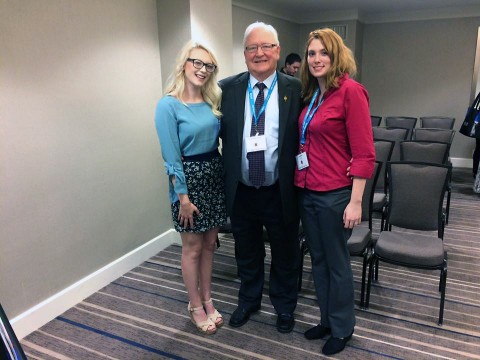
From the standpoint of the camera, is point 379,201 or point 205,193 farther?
point 379,201

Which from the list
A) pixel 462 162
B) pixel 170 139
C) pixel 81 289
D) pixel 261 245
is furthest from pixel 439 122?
pixel 81 289

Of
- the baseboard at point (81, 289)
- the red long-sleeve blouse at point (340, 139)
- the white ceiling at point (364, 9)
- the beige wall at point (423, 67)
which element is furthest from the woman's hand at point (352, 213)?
the beige wall at point (423, 67)

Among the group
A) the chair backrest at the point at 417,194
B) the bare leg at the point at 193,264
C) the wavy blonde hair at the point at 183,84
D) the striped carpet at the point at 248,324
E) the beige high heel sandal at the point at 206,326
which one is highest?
the wavy blonde hair at the point at 183,84

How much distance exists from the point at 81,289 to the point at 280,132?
1.77m

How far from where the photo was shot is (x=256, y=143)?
1876 mm

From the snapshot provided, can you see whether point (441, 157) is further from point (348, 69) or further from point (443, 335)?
point (348, 69)

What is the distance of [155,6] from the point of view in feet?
10.0

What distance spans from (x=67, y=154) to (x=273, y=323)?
1.66 metres

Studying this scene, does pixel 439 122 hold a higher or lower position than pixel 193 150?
lower

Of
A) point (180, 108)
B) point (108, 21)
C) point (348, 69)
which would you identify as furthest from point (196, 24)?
point (348, 69)

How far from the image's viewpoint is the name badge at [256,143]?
1869 mm

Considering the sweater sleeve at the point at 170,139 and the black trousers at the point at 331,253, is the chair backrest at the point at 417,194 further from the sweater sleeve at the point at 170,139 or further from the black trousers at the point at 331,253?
the sweater sleeve at the point at 170,139

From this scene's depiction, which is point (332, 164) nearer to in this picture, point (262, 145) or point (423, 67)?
point (262, 145)

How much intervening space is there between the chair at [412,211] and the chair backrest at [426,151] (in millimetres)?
1030
